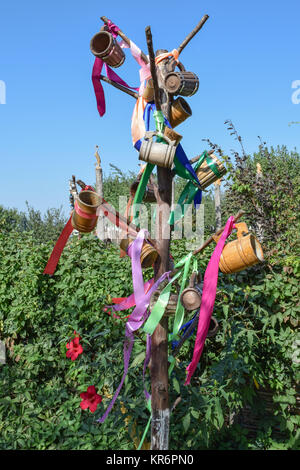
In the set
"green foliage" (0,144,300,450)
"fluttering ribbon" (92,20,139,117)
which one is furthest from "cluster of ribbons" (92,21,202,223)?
"green foliage" (0,144,300,450)

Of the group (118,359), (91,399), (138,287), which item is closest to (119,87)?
(138,287)

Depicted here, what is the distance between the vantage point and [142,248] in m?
2.02

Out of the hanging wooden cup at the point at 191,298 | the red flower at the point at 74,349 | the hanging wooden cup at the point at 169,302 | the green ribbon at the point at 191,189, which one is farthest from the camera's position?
the red flower at the point at 74,349

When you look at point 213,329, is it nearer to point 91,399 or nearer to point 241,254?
point 241,254

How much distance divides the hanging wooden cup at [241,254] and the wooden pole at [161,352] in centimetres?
35

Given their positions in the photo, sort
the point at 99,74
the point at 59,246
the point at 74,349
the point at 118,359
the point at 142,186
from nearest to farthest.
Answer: the point at 142,186 < the point at 99,74 < the point at 59,246 < the point at 118,359 < the point at 74,349

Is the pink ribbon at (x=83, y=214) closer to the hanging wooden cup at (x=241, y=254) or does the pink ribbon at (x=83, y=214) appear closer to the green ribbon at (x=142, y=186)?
the green ribbon at (x=142, y=186)

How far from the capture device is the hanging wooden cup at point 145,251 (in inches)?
79.6

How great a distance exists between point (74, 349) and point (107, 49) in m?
2.41

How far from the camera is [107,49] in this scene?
2064mm

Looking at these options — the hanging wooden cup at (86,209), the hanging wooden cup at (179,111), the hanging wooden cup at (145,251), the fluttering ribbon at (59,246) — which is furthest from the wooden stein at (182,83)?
the fluttering ribbon at (59,246)
